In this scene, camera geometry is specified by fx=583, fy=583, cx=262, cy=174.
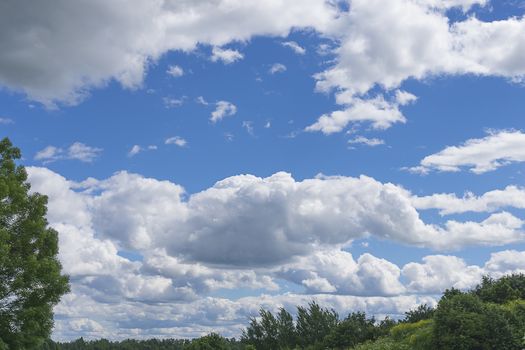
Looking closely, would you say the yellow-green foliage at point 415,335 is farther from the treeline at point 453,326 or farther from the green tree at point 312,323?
the green tree at point 312,323

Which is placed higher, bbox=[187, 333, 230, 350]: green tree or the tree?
the tree

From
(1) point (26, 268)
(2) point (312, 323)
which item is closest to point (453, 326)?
(1) point (26, 268)

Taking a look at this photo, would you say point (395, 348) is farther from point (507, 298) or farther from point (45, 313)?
point (45, 313)

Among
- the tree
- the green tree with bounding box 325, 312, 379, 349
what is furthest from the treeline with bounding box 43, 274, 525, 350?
the tree

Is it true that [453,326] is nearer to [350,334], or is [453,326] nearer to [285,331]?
[350,334]

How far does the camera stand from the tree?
27.3 metres

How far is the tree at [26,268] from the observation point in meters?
27.3

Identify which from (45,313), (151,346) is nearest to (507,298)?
(45,313)

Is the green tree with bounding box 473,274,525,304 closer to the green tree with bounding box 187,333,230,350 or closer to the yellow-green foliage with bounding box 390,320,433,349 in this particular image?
the yellow-green foliage with bounding box 390,320,433,349

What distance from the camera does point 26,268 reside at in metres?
27.5

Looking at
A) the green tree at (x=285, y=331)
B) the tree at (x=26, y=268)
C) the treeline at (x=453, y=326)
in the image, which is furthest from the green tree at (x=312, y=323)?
the tree at (x=26, y=268)

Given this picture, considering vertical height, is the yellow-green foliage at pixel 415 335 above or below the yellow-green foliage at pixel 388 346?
above

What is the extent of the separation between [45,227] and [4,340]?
5989 mm

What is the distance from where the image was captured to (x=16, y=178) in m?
30.6
